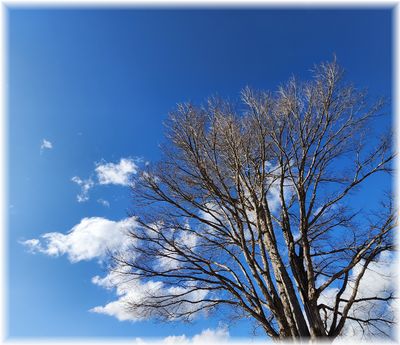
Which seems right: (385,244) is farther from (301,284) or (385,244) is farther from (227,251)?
(227,251)

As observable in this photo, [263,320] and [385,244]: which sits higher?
[385,244]

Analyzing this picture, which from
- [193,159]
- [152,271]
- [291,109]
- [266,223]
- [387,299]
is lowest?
[387,299]

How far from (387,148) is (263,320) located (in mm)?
4677

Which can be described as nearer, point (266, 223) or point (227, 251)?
point (266, 223)

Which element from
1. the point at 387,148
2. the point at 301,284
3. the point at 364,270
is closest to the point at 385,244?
the point at 364,270

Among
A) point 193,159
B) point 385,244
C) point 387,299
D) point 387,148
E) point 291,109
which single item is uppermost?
point 291,109

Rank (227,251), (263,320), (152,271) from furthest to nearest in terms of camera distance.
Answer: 1. (227,251)
2. (152,271)
3. (263,320)

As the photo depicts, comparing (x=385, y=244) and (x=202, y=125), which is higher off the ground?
(x=202, y=125)

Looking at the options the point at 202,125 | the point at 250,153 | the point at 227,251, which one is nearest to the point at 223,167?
the point at 250,153

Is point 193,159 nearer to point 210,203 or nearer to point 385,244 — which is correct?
point 210,203

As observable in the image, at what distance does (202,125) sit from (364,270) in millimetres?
4304

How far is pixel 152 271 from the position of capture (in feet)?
21.9

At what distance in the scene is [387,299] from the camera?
6.23 metres

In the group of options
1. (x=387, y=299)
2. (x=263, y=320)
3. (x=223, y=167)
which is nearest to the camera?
(x=263, y=320)
